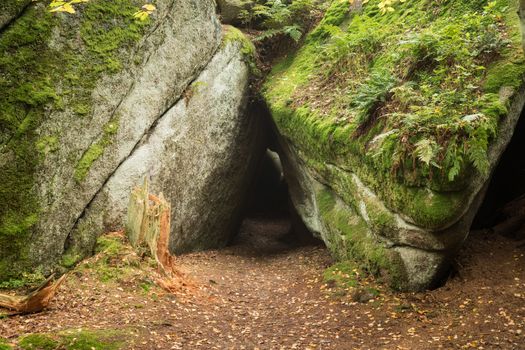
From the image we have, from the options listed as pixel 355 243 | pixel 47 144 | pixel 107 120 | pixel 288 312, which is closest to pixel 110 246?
pixel 47 144

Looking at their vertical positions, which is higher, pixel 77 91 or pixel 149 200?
pixel 77 91

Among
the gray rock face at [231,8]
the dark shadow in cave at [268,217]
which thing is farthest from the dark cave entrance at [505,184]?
the gray rock face at [231,8]

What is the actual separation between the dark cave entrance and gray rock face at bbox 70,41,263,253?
21.9ft

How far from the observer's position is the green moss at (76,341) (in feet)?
18.8

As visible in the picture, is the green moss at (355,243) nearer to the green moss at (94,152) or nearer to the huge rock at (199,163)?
the huge rock at (199,163)

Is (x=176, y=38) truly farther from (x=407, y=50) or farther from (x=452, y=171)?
(x=452, y=171)

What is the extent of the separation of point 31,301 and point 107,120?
13.9 feet

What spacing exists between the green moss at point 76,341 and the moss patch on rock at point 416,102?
4.63 m

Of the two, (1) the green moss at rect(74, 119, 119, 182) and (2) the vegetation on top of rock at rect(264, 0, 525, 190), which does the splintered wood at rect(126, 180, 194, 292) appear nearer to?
(1) the green moss at rect(74, 119, 119, 182)

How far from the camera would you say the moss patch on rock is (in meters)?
7.03

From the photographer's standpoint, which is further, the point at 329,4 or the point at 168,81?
the point at 329,4

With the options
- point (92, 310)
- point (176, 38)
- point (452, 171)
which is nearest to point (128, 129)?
point (176, 38)

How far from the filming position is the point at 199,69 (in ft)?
40.2

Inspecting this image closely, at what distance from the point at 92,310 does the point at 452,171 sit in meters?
5.59
